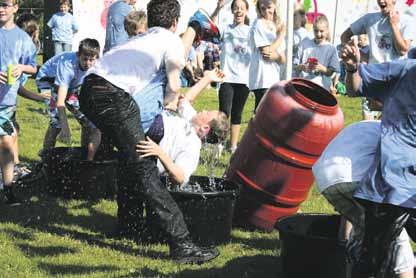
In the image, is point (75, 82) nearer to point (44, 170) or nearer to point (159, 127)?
point (44, 170)

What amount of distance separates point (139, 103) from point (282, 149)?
3.38ft

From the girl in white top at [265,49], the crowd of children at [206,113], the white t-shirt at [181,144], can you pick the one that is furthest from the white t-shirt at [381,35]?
the white t-shirt at [181,144]

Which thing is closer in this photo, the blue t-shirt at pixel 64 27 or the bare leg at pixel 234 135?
the bare leg at pixel 234 135

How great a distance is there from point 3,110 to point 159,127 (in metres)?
1.68

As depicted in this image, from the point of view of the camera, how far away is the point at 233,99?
8695mm

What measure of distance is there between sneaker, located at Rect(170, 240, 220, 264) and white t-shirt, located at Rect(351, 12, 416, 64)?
10.3ft

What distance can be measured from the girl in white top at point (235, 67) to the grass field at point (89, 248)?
2278mm

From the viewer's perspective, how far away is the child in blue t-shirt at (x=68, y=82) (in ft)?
22.0

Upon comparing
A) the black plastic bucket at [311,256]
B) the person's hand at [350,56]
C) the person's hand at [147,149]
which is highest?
the person's hand at [350,56]

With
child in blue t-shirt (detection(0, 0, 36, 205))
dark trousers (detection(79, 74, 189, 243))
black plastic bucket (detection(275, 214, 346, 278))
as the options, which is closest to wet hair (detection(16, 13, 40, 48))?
child in blue t-shirt (detection(0, 0, 36, 205))

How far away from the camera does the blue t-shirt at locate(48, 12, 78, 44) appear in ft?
52.1

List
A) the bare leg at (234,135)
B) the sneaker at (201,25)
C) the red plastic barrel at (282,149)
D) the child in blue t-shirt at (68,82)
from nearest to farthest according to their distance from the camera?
the red plastic barrel at (282,149) → the sneaker at (201,25) → the child in blue t-shirt at (68,82) → the bare leg at (234,135)

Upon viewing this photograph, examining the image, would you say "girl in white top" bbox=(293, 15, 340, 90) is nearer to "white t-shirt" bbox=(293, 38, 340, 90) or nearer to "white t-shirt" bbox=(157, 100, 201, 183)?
"white t-shirt" bbox=(293, 38, 340, 90)

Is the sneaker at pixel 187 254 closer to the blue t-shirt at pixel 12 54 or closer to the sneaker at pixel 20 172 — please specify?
the blue t-shirt at pixel 12 54
